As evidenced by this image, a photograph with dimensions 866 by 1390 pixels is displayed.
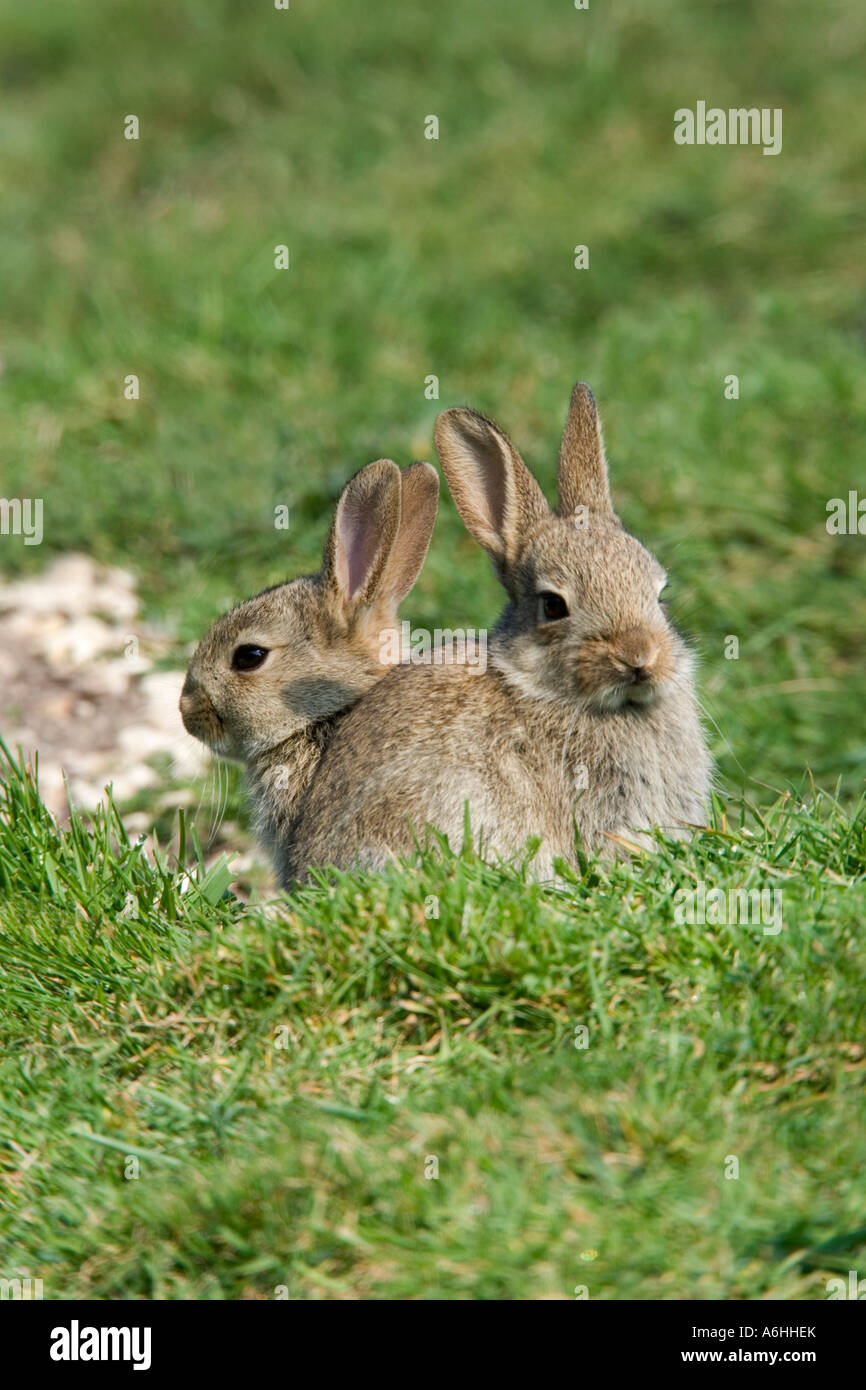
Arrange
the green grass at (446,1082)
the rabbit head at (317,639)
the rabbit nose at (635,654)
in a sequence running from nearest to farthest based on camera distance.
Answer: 1. the green grass at (446,1082)
2. the rabbit nose at (635,654)
3. the rabbit head at (317,639)

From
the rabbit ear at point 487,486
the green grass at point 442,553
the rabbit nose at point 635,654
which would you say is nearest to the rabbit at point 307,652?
the rabbit ear at point 487,486

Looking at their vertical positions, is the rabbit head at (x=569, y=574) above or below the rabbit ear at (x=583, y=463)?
below

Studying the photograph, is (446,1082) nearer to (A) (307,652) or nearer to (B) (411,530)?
(A) (307,652)

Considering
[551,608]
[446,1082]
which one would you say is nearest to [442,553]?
[551,608]

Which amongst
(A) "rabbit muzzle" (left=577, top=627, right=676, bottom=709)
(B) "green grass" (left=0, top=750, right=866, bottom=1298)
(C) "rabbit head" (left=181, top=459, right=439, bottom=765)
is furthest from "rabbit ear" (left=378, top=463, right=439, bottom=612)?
(B) "green grass" (left=0, top=750, right=866, bottom=1298)

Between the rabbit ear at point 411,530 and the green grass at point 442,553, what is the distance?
1.15m

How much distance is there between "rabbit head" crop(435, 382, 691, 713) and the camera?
4836 millimetres

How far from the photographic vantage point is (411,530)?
5.60 m

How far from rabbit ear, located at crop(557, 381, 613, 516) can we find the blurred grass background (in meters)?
1.19

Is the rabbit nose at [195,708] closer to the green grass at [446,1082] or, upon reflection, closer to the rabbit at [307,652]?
the rabbit at [307,652]

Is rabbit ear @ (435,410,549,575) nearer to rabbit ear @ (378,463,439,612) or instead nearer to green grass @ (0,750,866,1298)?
rabbit ear @ (378,463,439,612)

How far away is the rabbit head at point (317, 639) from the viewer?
5.50 meters

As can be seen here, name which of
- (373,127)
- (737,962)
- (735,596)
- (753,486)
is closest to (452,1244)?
(737,962)
